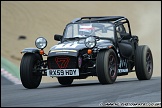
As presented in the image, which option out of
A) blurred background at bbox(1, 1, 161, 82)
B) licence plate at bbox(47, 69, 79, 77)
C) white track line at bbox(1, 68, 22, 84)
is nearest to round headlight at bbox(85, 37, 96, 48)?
licence plate at bbox(47, 69, 79, 77)

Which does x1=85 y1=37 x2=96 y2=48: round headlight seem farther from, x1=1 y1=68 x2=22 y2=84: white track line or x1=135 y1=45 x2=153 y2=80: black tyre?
x1=1 y1=68 x2=22 y2=84: white track line

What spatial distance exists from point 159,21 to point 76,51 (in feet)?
165

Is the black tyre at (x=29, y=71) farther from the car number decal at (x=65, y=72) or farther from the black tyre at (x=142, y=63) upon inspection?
the black tyre at (x=142, y=63)

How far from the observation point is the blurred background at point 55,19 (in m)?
43.8

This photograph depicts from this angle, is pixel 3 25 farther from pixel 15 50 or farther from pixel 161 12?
pixel 161 12

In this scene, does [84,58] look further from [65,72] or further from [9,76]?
[9,76]

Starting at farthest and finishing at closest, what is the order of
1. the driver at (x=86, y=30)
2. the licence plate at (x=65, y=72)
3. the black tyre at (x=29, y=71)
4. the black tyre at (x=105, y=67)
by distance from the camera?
1. the driver at (x=86, y=30)
2. the black tyre at (x=29, y=71)
3. the licence plate at (x=65, y=72)
4. the black tyre at (x=105, y=67)

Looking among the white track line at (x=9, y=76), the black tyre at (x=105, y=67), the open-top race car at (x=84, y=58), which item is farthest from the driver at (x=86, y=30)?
the white track line at (x=9, y=76)

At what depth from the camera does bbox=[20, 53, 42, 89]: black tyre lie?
41.6 feet

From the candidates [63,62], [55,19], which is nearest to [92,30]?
[63,62]

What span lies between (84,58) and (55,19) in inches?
1780

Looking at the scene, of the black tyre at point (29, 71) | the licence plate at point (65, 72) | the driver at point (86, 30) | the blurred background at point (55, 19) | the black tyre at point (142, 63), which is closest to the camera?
the licence plate at point (65, 72)

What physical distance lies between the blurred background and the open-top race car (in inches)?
793

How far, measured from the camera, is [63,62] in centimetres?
1266
